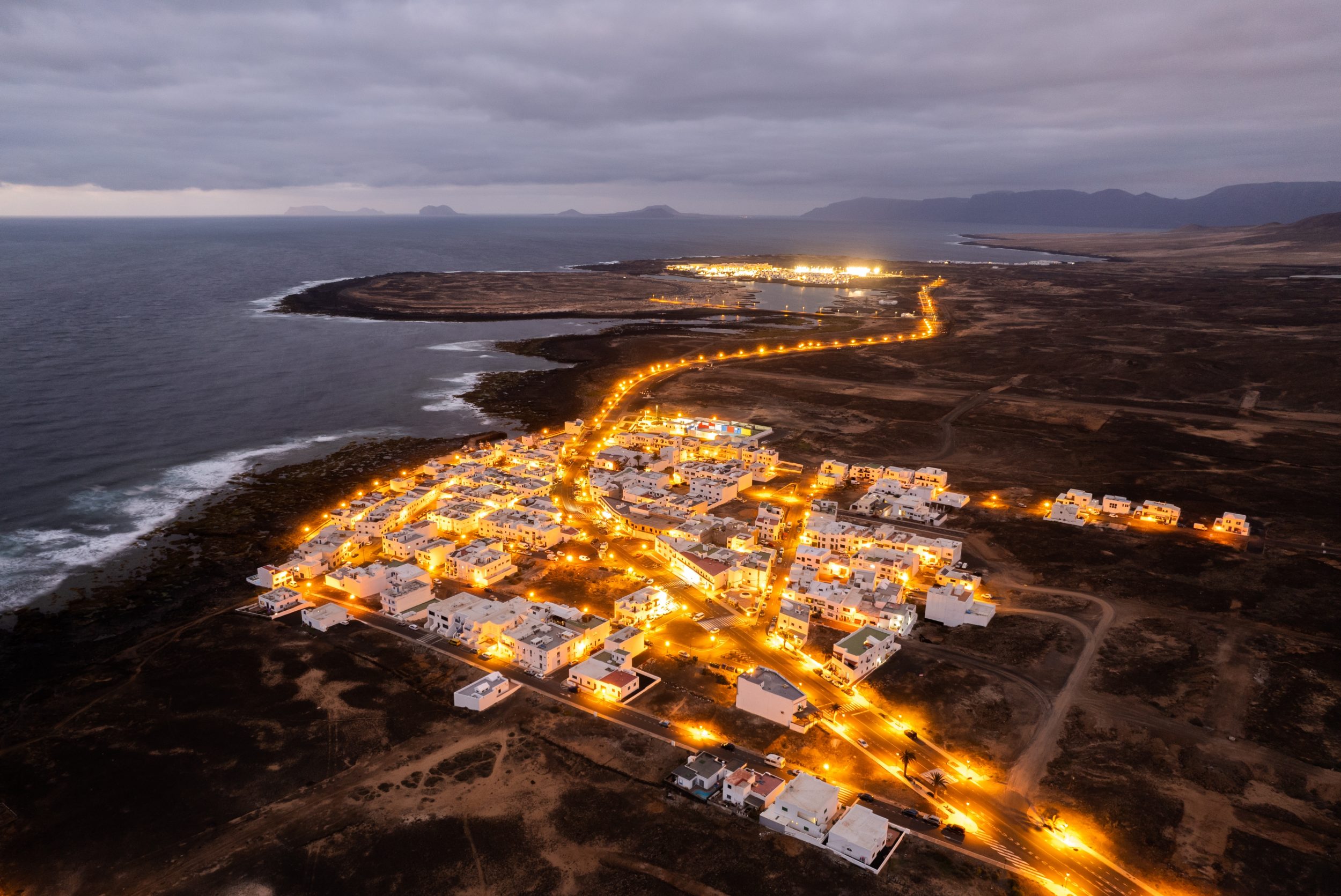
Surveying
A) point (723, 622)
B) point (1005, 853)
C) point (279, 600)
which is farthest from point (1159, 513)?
point (279, 600)

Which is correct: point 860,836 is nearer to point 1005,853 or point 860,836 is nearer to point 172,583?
point 1005,853

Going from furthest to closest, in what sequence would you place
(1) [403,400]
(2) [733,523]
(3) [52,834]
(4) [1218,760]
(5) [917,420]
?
(1) [403,400]
(5) [917,420]
(2) [733,523]
(4) [1218,760]
(3) [52,834]

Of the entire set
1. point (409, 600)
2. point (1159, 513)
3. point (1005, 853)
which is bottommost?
point (1005, 853)

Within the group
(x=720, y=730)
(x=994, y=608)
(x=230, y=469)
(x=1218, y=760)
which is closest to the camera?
(x=1218, y=760)

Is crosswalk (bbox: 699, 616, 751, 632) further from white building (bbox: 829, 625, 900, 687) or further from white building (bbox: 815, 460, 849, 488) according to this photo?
white building (bbox: 815, 460, 849, 488)

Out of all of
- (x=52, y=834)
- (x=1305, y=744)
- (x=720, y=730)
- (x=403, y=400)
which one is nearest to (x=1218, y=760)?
(x=1305, y=744)

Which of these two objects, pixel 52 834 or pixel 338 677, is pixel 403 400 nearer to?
pixel 338 677

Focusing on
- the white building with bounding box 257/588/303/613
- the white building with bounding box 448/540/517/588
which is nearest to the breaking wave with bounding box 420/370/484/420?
the white building with bounding box 448/540/517/588
